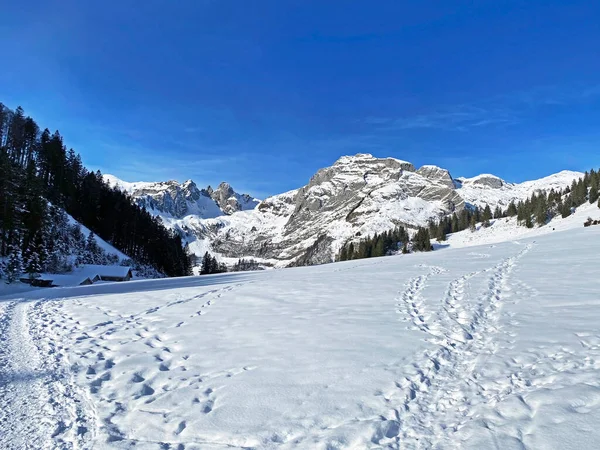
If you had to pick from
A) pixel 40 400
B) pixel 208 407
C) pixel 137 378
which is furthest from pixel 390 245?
pixel 40 400

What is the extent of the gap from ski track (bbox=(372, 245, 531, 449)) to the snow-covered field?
0.04m

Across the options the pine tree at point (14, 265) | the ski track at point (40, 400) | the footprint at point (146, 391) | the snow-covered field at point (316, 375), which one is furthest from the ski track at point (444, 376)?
the pine tree at point (14, 265)

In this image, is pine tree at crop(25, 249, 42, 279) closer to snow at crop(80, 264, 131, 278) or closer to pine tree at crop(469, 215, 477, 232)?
snow at crop(80, 264, 131, 278)

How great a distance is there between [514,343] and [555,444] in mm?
4808

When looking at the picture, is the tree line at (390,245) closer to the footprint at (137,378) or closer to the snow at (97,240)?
the snow at (97,240)

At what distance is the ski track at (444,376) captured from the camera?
19.6 ft

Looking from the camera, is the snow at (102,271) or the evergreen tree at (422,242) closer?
the snow at (102,271)

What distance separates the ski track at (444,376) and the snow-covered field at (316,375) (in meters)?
0.04

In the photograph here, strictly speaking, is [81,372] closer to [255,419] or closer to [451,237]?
[255,419]

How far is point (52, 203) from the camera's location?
7044 centimetres

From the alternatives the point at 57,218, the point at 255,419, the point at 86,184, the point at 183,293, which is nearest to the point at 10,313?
the point at 183,293

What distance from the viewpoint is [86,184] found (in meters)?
95.6

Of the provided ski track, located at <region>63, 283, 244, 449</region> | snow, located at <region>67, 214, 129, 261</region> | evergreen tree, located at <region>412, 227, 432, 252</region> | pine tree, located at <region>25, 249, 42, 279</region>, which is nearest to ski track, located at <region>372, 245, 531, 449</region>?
ski track, located at <region>63, 283, 244, 449</region>

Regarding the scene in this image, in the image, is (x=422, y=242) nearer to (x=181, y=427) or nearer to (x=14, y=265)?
(x=14, y=265)
